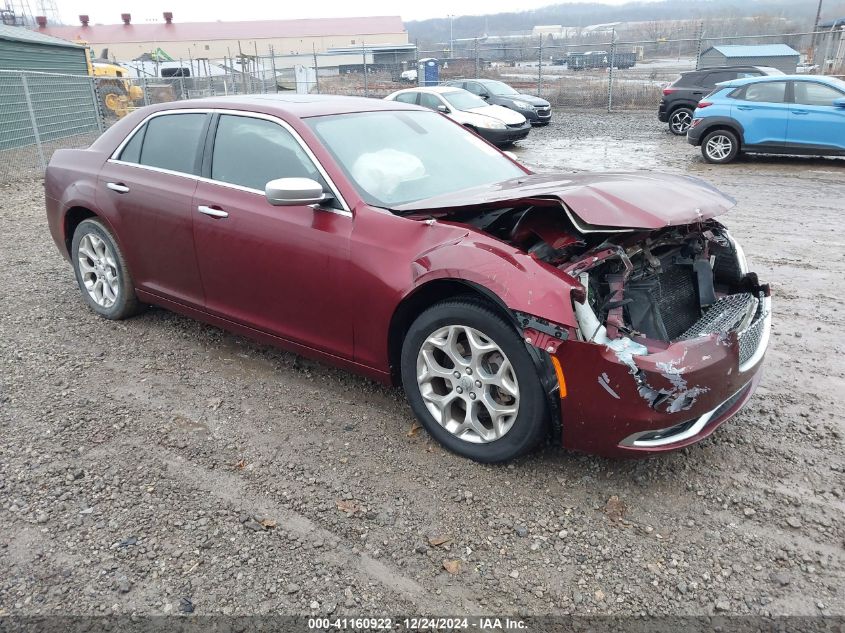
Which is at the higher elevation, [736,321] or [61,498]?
[736,321]

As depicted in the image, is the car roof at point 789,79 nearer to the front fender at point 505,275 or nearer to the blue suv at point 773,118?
the blue suv at point 773,118

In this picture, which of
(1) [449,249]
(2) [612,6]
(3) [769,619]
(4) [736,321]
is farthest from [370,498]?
(2) [612,6]

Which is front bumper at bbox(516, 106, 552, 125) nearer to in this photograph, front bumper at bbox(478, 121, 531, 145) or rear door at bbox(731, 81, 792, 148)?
front bumper at bbox(478, 121, 531, 145)

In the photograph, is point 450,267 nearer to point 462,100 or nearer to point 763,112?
point 763,112

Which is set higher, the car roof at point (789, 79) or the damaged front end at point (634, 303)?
the car roof at point (789, 79)

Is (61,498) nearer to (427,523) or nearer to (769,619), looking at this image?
(427,523)

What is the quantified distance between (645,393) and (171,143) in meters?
3.42

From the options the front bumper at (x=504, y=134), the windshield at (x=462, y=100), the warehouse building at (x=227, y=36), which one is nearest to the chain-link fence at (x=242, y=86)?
the windshield at (x=462, y=100)

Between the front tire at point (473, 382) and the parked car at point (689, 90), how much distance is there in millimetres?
15954

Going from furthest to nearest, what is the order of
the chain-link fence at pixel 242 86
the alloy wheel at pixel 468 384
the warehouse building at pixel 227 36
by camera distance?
1. the warehouse building at pixel 227 36
2. the chain-link fence at pixel 242 86
3. the alloy wheel at pixel 468 384

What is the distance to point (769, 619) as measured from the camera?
7.44 ft

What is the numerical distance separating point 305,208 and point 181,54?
241ft

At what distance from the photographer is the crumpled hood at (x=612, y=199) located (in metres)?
2.83

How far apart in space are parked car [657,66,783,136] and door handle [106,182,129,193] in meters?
15.6
